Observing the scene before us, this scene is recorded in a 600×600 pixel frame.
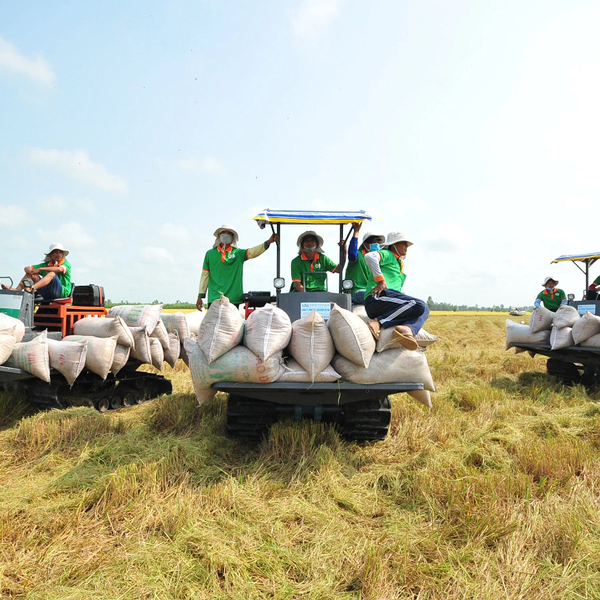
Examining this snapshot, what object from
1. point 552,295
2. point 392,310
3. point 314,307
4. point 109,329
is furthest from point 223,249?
point 552,295

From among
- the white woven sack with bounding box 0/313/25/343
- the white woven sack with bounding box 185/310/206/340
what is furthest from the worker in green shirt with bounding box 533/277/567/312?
the white woven sack with bounding box 0/313/25/343

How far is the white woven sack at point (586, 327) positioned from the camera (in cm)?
690

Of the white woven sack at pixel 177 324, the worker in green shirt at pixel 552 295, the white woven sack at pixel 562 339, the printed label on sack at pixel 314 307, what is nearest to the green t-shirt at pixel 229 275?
the white woven sack at pixel 177 324

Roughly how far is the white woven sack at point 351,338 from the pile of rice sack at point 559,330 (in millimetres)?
4784

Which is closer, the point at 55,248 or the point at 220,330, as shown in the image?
the point at 220,330

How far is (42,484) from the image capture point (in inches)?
137

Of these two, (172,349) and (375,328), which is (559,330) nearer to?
(375,328)

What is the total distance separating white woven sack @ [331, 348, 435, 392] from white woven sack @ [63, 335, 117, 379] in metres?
3.07

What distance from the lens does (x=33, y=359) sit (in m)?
5.14

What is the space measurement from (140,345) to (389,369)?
3.63 m

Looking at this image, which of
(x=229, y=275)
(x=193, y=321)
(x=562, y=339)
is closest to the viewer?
(x=229, y=275)

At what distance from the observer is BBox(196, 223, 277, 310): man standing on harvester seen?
6027 millimetres

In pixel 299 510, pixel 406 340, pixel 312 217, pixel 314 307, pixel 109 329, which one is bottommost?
pixel 299 510

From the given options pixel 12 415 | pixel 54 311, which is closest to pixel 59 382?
pixel 12 415
